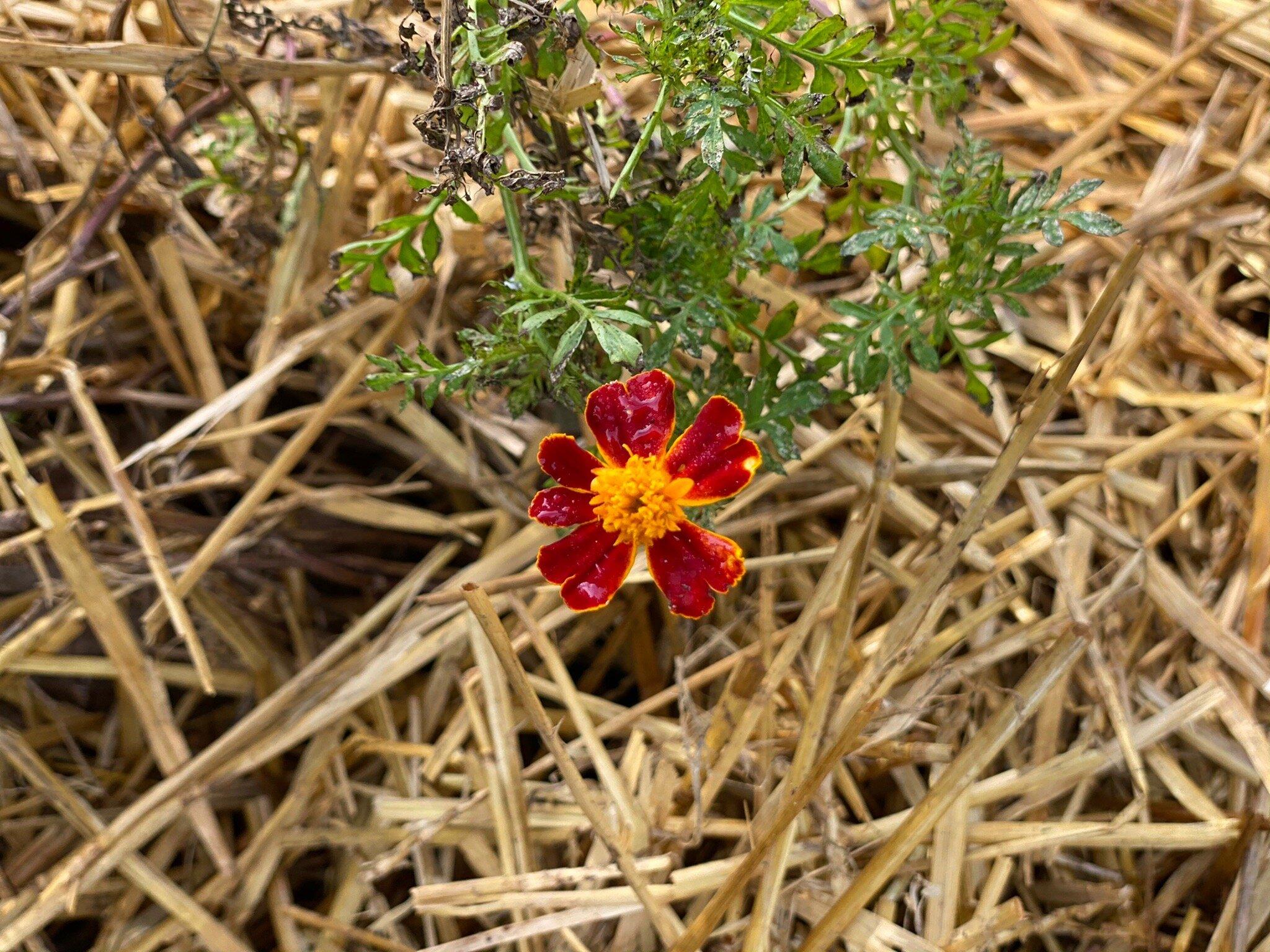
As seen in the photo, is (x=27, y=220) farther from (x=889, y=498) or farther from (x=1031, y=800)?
(x=1031, y=800)

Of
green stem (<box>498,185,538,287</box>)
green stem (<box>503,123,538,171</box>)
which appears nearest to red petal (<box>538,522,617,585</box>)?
green stem (<box>498,185,538,287</box>)

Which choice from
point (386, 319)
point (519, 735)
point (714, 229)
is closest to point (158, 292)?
point (386, 319)

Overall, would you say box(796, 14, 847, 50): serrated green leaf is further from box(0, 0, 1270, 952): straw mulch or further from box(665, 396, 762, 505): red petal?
box(0, 0, 1270, 952): straw mulch

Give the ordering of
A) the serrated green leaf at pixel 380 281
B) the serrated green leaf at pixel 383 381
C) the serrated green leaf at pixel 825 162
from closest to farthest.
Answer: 1. the serrated green leaf at pixel 825 162
2. the serrated green leaf at pixel 383 381
3. the serrated green leaf at pixel 380 281

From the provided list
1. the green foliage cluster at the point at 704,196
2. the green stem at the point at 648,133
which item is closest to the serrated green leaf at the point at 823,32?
the green foliage cluster at the point at 704,196

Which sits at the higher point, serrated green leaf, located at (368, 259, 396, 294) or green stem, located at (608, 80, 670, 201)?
green stem, located at (608, 80, 670, 201)

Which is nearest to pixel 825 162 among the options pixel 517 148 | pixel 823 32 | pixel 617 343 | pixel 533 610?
pixel 823 32

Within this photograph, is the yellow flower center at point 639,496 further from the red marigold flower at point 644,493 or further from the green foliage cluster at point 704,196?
the green foliage cluster at point 704,196
